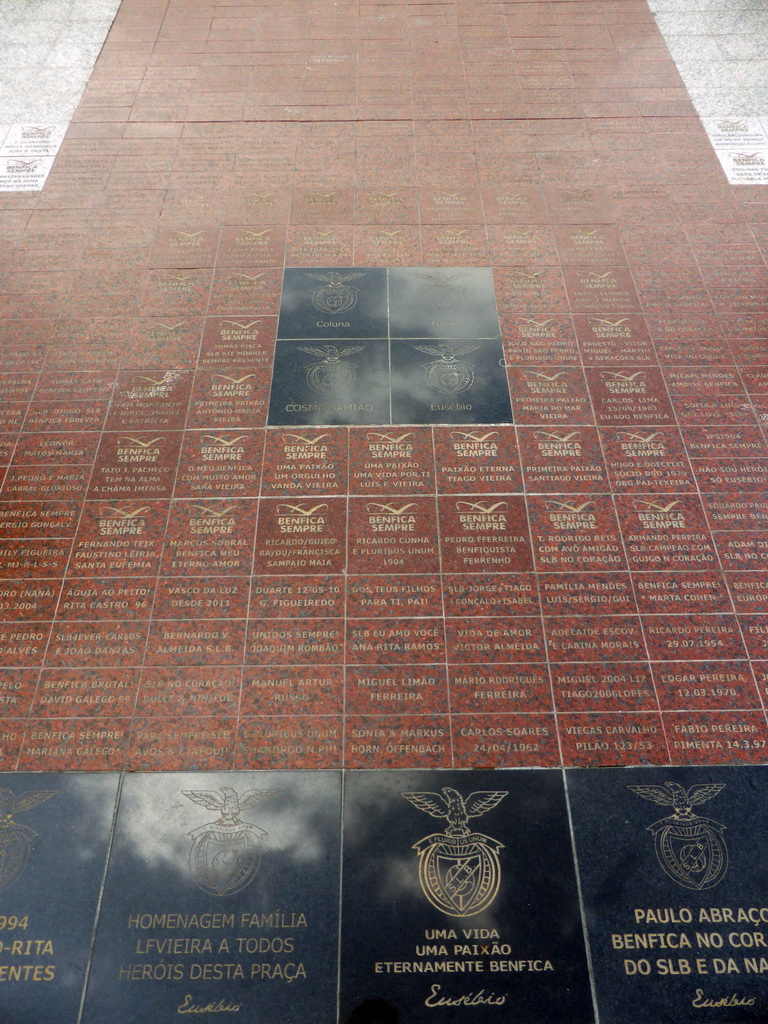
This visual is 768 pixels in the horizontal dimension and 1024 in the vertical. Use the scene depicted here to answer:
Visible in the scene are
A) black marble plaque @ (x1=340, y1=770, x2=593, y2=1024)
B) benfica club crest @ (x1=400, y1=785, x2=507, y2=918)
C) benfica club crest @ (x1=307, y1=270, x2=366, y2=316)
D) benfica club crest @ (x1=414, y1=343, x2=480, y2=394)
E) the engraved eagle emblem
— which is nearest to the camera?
black marble plaque @ (x1=340, y1=770, x2=593, y2=1024)

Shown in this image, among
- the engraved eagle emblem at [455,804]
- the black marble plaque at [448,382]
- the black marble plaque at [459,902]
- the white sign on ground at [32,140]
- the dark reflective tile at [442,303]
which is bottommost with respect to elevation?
the black marble plaque at [459,902]

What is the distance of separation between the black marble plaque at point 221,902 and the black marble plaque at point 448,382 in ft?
12.0

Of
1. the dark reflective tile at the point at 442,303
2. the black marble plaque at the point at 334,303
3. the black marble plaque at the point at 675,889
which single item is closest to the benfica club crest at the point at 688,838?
the black marble plaque at the point at 675,889

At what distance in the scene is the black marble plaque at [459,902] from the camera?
4434 millimetres

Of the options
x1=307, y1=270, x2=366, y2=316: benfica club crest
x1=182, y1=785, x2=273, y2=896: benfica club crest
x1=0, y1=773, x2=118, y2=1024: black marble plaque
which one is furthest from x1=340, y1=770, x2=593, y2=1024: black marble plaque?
x1=307, y1=270, x2=366, y2=316: benfica club crest

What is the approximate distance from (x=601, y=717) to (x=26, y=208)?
357 inches

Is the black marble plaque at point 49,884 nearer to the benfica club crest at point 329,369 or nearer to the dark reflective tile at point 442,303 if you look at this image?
the benfica club crest at point 329,369

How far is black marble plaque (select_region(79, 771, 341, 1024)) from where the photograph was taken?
445 cm

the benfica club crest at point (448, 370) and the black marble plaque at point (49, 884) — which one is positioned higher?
the benfica club crest at point (448, 370)

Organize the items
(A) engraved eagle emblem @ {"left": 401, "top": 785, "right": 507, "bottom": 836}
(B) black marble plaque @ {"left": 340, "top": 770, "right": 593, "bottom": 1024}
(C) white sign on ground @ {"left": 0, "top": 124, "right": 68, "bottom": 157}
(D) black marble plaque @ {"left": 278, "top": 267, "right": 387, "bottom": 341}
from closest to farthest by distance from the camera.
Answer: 1. (B) black marble plaque @ {"left": 340, "top": 770, "right": 593, "bottom": 1024}
2. (A) engraved eagle emblem @ {"left": 401, "top": 785, "right": 507, "bottom": 836}
3. (D) black marble plaque @ {"left": 278, "top": 267, "right": 387, "bottom": 341}
4. (C) white sign on ground @ {"left": 0, "top": 124, "right": 68, "bottom": 157}

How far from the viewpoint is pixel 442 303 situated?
25.5 feet

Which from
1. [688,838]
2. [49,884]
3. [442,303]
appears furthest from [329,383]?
[688,838]

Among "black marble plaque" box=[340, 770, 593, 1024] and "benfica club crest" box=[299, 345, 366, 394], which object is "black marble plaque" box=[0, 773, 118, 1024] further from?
"benfica club crest" box=[299, 345, 366, 394]

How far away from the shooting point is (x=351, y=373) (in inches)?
283
